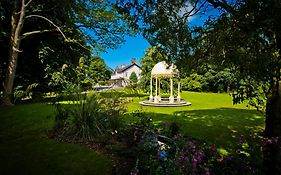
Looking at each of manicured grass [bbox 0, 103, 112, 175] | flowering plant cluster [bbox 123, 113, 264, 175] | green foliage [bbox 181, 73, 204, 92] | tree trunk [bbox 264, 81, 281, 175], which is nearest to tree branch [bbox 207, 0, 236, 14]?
tree trunk [bbox 264, 81, 281, 175]

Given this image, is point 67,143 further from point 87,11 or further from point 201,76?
point 201,76

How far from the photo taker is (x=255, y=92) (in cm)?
392

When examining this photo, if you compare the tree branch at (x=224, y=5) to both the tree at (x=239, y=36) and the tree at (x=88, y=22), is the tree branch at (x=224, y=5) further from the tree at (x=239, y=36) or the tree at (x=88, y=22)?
the tree at (x=88, y=22)

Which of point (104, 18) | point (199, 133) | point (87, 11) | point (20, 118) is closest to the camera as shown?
point (199, 133)

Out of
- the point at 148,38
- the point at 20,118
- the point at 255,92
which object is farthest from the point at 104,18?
the point at 255,92

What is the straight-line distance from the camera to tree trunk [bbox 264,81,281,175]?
4191 mm

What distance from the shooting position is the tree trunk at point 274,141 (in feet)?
13.8

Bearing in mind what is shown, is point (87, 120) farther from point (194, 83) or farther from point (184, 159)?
point (194, 83)

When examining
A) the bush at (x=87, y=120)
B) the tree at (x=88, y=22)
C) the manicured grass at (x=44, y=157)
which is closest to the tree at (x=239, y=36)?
the bush at (x=87, y=120)

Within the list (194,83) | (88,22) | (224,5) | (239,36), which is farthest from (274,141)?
(194,83)

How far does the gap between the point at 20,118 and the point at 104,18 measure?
10.7 metres

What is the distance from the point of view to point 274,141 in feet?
13.7

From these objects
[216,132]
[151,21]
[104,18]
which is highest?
[104,18]

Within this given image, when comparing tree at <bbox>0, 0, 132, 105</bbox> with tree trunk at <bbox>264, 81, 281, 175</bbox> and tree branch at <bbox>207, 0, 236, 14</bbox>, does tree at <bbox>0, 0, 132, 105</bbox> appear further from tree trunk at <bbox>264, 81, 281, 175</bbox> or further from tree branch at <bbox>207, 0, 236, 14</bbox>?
tree trunk at <bbox>264, 81, 281, 175</bbox>
